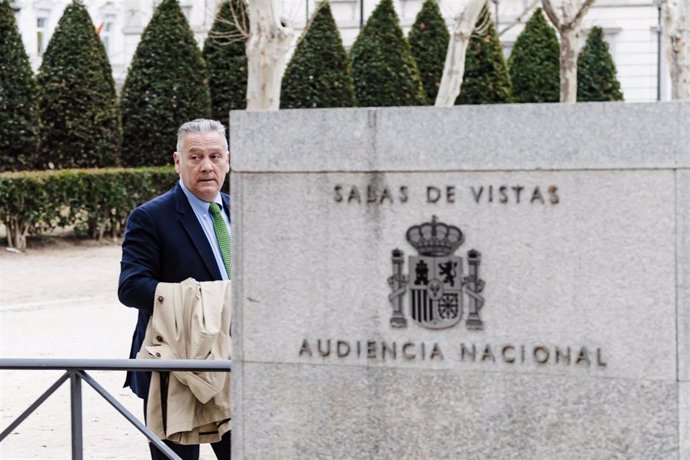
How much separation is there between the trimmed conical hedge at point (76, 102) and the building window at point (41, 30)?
2632 centimetres

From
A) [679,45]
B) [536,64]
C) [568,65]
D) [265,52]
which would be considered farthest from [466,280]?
[536,64]

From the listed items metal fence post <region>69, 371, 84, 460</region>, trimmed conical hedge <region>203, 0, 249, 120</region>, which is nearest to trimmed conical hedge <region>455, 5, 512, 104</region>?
trimmed conical hedge <region>203, 0, 249, 120</region>

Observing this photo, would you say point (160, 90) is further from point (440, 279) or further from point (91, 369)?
point (440, 279)

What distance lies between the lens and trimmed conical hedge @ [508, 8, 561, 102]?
35875mm

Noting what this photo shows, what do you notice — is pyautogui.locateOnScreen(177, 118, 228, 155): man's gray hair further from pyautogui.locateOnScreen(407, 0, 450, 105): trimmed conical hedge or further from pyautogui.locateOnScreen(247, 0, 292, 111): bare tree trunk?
pyautogui.locateOnScreen(407, 0, 450, 105): trimmed conical hedge

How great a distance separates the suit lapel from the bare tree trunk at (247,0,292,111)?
1358 centimetres

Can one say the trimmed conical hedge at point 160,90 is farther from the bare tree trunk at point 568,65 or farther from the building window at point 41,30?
the building window at point 41,30

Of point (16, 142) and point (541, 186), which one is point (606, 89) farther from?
point (541, 186)

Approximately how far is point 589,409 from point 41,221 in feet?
64.2

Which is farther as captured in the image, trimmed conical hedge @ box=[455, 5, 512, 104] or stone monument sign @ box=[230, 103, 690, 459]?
trimmed conical hedge @ box=[455, 5, 512, 104]

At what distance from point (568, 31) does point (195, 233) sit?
1658cm

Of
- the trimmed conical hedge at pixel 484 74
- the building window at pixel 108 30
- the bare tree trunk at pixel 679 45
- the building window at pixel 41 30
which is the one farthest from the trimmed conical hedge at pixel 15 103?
the building window at pixel 108 30

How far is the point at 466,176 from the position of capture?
13.4 ft

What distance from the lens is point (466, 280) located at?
161 inches
